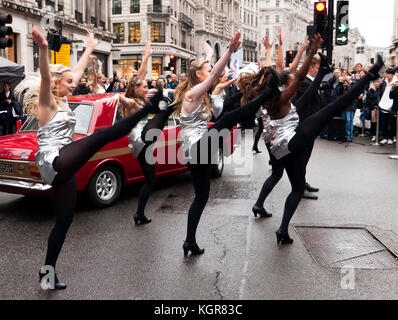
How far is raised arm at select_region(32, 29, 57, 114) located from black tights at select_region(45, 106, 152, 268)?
393 mm

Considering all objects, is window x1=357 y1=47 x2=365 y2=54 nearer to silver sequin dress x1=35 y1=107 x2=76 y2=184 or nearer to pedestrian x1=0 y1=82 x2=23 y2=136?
pedestrian x1=0 y1=82 x2=23 y2=136

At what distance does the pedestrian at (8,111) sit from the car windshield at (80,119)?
24.8 ft

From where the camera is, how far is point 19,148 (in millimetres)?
6230

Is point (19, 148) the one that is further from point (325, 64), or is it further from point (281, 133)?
point (325, 64)

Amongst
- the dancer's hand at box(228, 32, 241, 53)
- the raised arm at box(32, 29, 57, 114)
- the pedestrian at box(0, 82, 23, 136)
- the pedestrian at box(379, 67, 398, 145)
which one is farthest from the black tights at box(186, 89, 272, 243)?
the pedestrian at box(0, 82, 23, 136)

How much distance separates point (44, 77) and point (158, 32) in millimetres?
57510

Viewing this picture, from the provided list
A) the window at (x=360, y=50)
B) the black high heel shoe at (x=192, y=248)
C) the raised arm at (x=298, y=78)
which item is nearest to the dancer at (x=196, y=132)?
the black high heel shoe at (x=192, y=248)

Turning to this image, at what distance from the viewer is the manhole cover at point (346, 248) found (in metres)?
4.52

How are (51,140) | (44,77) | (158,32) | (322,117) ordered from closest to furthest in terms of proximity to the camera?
(44,77)
(51,140)
(322,117)
(158,32)

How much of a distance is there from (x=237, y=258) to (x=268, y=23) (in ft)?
416

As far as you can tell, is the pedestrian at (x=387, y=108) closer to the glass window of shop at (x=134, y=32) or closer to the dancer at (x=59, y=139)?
the dancer at (x=59, y=139)

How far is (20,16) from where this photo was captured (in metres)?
26.7

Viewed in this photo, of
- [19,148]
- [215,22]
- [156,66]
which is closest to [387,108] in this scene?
[19,148]

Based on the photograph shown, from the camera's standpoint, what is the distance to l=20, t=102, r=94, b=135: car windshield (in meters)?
6.83
